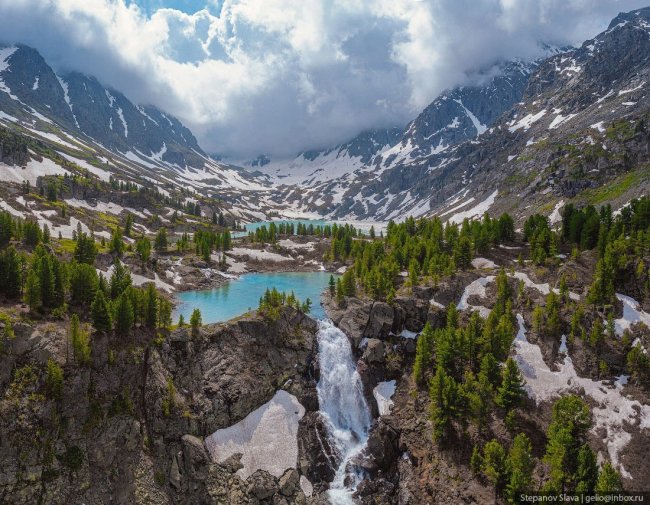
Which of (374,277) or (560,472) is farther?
(374,277)

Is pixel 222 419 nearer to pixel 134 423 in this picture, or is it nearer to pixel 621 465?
pixel 134 423

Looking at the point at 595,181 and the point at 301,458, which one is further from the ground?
the point at 595,181

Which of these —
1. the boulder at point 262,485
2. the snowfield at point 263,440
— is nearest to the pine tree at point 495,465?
the snowfield at point 263,440

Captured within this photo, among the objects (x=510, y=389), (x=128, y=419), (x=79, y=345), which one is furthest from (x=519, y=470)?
(x=79, y=345)

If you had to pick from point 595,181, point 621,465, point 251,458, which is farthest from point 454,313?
point 595,181

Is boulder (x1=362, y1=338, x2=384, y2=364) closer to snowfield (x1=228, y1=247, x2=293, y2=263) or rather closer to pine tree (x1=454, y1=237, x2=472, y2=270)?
pine tree (x1=454, y1=237, x2=472, y2=270)

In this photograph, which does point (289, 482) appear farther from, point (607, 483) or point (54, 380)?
point (607, 483)

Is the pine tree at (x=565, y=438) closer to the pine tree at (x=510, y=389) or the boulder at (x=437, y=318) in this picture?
the pine tree at (x=510, y=389)
